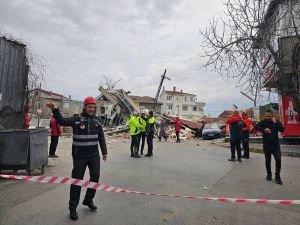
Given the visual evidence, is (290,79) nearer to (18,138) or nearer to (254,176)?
(254,176)

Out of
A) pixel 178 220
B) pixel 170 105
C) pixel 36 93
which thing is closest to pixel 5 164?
pixel 36 93

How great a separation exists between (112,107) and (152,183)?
25503 millimetres

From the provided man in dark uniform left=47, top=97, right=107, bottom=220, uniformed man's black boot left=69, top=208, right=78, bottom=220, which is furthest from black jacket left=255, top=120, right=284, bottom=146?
uniformed man's black boot left=69, top=208, right=78, bottom=220

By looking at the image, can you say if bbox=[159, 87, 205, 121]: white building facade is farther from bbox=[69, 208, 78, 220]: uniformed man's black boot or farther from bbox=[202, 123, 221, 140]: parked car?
bbox=[69, 208, 78, 220]: uniformed man's black boot

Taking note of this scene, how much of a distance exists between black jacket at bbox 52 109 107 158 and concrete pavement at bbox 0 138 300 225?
3.25 feet

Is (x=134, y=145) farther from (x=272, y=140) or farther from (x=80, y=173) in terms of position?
(x=80, y=173)

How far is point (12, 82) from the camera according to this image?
7918 mm

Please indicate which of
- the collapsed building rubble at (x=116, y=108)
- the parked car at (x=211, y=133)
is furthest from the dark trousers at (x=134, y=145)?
the collapsed building rubble at (x=116, y=108)

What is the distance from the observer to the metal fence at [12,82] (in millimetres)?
7660

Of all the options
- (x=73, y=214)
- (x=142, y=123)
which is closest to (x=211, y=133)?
(x=142, y=123)

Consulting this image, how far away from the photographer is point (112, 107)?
31781 millimetres

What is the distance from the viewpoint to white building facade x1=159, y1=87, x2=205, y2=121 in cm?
8056

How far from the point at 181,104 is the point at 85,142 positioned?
79.2 meters

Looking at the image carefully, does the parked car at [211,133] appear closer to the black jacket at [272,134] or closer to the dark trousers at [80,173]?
the black jacket at [272,134]
